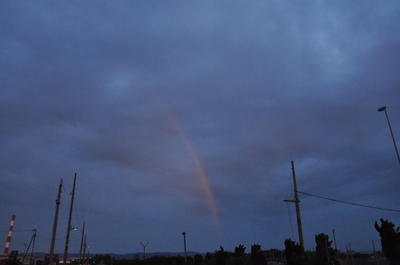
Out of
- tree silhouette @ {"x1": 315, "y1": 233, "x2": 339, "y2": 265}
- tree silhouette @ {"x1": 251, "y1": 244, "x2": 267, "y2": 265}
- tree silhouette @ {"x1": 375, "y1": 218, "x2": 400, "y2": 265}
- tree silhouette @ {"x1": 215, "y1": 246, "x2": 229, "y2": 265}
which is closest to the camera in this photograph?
tree silhouette @ {"x1": 375, "y1": 218, "x2": 400, "y2": 265}

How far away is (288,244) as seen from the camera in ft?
88.1

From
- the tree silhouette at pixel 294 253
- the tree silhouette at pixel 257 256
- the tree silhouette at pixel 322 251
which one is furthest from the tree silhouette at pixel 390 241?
the tree silhouette at pixel 257 256

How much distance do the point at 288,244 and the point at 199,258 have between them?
852 inches

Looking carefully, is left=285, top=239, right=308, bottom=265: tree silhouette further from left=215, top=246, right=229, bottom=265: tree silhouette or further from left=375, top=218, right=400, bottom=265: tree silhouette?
left=215, top=246, right=229, bottom=265: tree silhouette

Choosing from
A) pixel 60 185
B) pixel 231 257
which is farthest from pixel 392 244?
pixel 60 185

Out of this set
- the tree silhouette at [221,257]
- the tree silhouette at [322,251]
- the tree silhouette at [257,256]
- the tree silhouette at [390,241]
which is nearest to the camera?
the tree silhouette at [390,241]

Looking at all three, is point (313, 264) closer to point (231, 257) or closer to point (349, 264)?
point (349, 264)

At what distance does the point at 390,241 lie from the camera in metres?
21.7

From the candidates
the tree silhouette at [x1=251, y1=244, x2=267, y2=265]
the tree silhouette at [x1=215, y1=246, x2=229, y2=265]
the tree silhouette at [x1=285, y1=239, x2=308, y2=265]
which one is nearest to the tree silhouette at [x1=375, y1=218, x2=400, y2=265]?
the tree silhouette at [x1=285, y1=239, x2=308, y2=265]

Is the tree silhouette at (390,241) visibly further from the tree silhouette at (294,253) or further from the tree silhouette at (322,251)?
the tree silhouette at (294,253)

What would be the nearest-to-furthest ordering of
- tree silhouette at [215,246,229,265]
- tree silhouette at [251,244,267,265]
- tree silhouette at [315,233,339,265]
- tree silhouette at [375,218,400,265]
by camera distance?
tree silhouette at [375,218,400,265]
tree silhouette at [315,233,339,265]
tree silhouette at [251,244,267,265]
tree silhouette at [215,246,229,265]

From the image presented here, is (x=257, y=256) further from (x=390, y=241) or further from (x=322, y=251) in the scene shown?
(x=390, y=241)

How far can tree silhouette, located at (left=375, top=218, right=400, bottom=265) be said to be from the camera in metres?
21.2

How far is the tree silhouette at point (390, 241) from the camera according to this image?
21200mm
